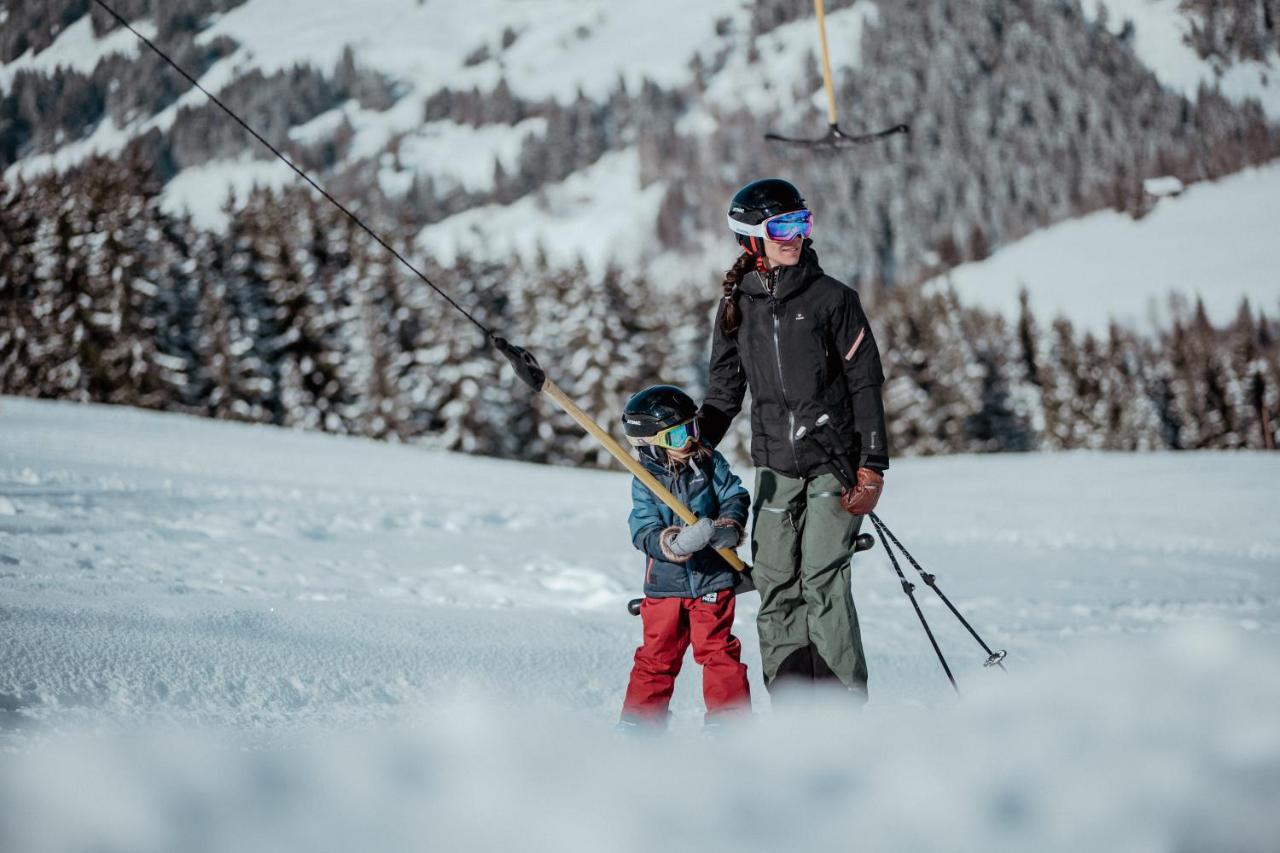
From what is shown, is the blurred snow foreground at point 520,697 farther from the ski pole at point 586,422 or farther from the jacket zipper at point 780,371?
the jacket zipper at point 780,371

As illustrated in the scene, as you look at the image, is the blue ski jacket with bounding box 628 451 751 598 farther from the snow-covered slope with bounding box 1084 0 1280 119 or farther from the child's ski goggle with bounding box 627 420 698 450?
the snow-covered slope with bounding box 1084 0 1280 119

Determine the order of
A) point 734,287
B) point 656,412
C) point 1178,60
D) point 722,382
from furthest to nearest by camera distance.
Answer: point 1178,60
point 722,382
point 734,287
point 656,412

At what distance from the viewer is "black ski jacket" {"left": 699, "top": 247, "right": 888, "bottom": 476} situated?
13.0 feet

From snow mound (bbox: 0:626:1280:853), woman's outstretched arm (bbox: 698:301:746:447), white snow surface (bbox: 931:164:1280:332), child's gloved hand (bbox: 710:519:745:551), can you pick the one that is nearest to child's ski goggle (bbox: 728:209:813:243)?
woman's outstretched arm (bbox: 698:301:746:447)

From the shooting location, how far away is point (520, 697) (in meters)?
4.30

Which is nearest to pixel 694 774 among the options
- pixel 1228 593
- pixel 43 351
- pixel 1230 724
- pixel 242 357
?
pixel 1230 724

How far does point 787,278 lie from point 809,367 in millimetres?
379

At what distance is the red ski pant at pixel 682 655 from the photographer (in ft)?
12.6

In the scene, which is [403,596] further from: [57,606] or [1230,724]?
[1230,724]

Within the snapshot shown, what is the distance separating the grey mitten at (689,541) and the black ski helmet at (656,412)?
1.40 feet

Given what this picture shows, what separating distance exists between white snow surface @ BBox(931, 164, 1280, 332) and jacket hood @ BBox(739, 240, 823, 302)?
354 ft

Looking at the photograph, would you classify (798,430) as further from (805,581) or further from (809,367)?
(805,581)

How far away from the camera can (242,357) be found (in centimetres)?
3344

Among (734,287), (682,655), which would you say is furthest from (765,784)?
(734,287)
